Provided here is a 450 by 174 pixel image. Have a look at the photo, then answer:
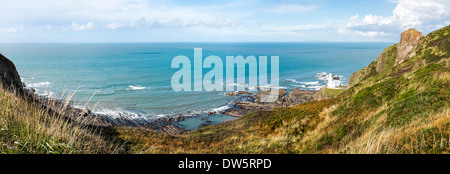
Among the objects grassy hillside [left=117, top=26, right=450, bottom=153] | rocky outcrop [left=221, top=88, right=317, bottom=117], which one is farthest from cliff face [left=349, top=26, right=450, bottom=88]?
rocky outcrop [left=221, top=88, right=317, bottom=117]

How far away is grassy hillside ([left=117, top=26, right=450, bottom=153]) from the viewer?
6.77 m

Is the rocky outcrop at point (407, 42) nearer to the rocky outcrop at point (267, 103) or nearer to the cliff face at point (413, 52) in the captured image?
the cliff face at point (413, 52)

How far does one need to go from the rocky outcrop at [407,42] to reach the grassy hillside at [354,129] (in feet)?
115

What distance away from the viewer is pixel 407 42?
1777 inches

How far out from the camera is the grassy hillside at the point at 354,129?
6.77 m

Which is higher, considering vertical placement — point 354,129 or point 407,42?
point 407,42

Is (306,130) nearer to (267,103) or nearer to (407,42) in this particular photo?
(407,42)

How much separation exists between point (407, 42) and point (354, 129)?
45612 mm

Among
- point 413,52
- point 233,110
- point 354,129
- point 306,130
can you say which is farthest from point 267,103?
point 354,129

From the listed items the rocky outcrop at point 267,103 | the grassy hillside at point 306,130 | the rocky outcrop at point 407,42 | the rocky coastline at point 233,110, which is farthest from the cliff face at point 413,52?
the rocky coastline at point 233,110

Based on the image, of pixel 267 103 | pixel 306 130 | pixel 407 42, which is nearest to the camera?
pixel 306 130

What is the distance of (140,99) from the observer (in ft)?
224

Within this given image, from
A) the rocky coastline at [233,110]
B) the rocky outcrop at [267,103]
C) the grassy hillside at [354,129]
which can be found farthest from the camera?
the rocky outcrop at [267,103]
